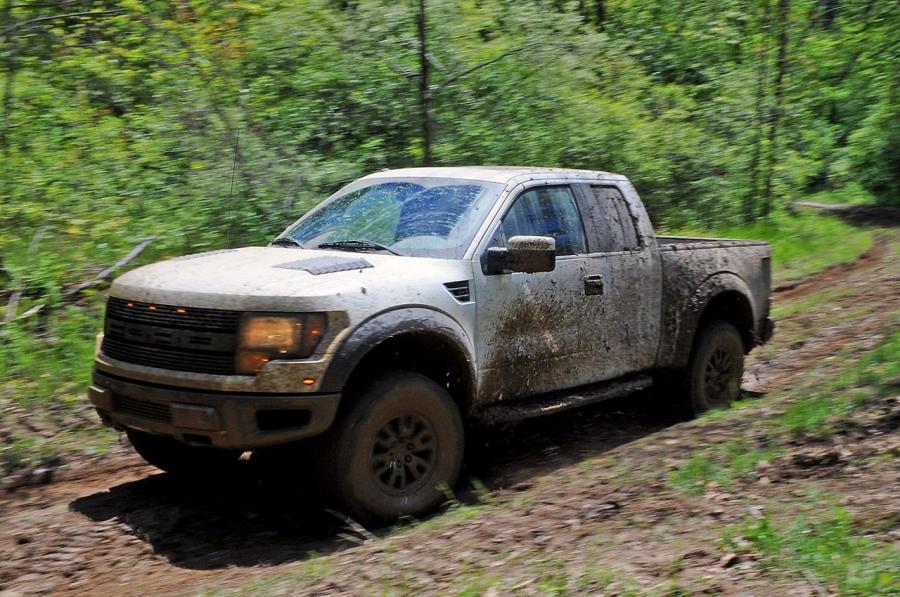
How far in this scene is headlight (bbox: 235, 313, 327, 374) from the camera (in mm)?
5129

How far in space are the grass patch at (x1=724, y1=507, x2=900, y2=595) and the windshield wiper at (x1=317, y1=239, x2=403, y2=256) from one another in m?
2.71

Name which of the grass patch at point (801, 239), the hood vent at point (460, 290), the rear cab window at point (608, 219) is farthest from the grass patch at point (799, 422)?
the grass patch at point (801, 239)

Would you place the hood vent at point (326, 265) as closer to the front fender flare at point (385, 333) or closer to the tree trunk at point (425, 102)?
the front fender flare at point (385, 333)

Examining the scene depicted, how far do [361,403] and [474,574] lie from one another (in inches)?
50.0

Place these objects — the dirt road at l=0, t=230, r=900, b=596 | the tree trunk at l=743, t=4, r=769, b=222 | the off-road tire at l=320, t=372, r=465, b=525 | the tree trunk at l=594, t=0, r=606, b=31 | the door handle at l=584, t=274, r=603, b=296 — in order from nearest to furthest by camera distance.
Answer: the dirt road at l=0, t=230, r=900, b=596, the off-road tire at l=320, t=372, r=465, b=525, the door handle at l=584, t=274, r=603, b=296, the tree trunk at l=743, t=4, r=769, b=222, the tree trunk at l=594, t=0, r=606, b=31

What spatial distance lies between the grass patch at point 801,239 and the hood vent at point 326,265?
9.65 m

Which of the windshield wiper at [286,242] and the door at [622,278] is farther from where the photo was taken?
the door at [622,278]

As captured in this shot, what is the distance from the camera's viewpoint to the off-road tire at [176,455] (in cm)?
605

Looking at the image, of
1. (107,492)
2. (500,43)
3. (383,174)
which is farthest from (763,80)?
(107,492)

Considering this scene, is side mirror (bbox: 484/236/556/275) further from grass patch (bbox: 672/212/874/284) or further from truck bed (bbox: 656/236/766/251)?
grass patch (bbox: 672/212/874/284)

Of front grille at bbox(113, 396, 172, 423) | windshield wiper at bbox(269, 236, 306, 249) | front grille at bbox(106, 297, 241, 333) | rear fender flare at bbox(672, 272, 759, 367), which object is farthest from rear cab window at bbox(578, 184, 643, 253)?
front grille at bbox(113, 396, 172, 423)

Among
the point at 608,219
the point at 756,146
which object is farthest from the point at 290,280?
the point at 756,146

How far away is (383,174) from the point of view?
7.18 m

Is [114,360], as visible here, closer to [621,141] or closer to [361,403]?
[361,403]
